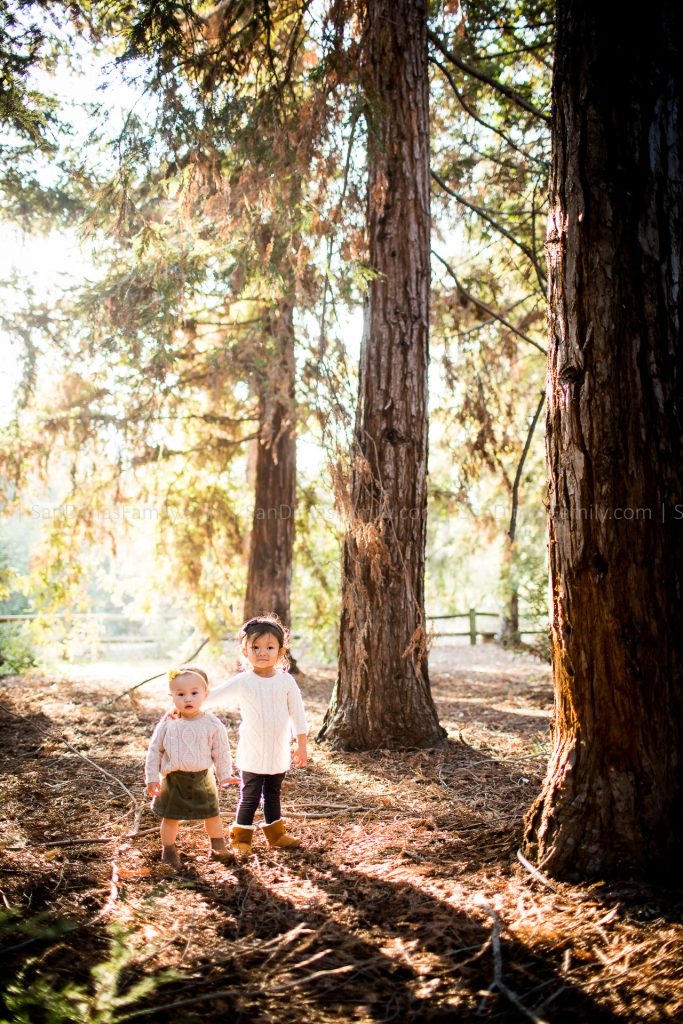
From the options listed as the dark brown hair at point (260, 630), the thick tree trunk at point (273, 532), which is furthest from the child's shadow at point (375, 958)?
the thick tree trunk at point (273, 532)

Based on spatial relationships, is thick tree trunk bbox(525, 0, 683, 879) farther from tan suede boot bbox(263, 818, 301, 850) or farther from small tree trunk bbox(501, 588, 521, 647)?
small tree trunk bbox(501, 588, 521, 647)

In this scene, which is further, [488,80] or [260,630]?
[488,80]

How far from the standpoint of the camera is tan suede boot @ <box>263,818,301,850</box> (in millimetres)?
3688

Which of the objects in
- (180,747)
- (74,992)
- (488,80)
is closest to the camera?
(74,992)

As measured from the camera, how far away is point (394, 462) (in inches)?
224

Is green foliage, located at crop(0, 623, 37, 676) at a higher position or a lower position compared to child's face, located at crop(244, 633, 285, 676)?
lower

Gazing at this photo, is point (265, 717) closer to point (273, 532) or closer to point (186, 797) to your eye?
point (186, 797)

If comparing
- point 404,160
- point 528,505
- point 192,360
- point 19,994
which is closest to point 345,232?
point 404,160

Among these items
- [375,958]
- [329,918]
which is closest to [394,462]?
[329,918]

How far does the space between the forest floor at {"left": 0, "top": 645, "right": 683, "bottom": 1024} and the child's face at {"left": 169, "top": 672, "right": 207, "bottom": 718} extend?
2.24ft

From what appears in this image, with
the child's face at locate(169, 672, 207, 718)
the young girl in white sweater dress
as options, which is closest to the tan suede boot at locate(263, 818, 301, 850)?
the young girl in white sweater dress

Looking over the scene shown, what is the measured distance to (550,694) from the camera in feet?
29.7

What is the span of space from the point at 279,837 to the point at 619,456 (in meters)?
2.50

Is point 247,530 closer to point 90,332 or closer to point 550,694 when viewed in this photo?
point 90,332
